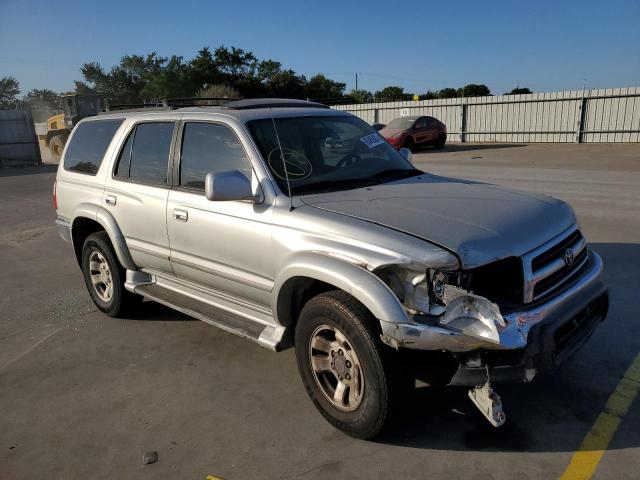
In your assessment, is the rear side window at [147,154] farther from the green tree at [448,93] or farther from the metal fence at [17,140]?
the green tree at [448,93]

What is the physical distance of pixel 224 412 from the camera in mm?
3387

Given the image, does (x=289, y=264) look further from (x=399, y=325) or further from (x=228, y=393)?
(x=228, y=393)

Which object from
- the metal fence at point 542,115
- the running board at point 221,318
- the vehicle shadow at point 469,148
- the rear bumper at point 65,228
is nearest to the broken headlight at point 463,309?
the running board at point 221,318

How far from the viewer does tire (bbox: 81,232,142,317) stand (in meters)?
4.86

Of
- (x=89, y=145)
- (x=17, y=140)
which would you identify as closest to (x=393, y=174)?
(x=89, y=145)

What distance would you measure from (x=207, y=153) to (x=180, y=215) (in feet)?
1.68

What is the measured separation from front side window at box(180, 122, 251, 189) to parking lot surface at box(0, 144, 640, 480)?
4.73 ft

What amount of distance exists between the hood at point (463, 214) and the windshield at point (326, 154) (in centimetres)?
19

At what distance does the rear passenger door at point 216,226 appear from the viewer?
3.46 m

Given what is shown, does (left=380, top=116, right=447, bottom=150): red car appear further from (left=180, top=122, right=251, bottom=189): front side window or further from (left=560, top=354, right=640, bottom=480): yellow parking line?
(left=560, top=354, right=640, bottom=480): yellow parking line

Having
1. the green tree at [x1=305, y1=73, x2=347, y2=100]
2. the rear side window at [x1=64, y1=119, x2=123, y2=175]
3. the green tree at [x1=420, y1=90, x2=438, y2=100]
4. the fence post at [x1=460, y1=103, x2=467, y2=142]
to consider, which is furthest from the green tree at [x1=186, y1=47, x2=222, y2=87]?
the rear side window at [x1=64, y1=119, x2=123, y2=175]

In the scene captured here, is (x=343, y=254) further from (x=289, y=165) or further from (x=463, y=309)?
(x=289, y=165)

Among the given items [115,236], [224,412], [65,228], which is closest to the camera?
[224,412]

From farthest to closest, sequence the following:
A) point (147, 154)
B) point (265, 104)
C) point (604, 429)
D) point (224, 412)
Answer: point (147, 154)
point (265, 104)
point (224, 412)
point (604, 429)
